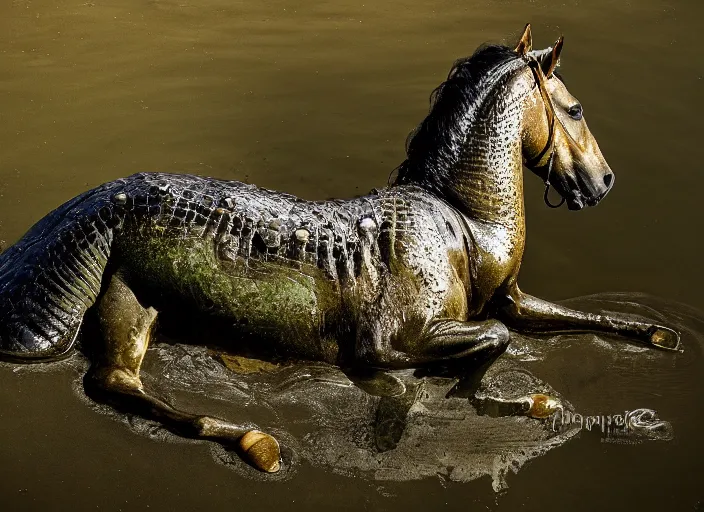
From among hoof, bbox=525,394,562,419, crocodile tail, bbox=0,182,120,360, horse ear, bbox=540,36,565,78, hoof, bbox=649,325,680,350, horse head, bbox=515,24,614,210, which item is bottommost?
hoof, bbox=525,394,562,419

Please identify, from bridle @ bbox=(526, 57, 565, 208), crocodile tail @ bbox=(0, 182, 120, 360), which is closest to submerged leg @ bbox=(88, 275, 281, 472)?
crocodile tail @ bbox=(0, 182, 120, 360)

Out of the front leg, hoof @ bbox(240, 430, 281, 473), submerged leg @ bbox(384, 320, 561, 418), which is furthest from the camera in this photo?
the front leg

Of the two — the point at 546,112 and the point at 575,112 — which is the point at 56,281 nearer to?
the point at 546,112

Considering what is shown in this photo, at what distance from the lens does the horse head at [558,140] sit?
13.3 ft

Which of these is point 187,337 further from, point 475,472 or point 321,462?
point 475,472

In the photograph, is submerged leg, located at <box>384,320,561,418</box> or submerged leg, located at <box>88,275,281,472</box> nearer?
submerged leg, located at <box>88,275,281,472</box>

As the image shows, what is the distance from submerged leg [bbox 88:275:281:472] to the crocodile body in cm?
10

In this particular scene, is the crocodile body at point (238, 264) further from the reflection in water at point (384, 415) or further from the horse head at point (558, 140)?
the horse head at point (558, 140)

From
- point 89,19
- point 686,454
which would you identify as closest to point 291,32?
point 89,19

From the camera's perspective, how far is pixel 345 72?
6.88 metres

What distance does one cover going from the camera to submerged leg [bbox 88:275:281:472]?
366cm

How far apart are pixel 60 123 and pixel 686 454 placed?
4863mm

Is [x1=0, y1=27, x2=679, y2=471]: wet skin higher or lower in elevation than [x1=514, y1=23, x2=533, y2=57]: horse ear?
lower

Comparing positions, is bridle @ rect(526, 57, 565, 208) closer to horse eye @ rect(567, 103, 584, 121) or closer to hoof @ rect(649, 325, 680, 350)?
horse eye @ rect(567, 103, 584, 121)
